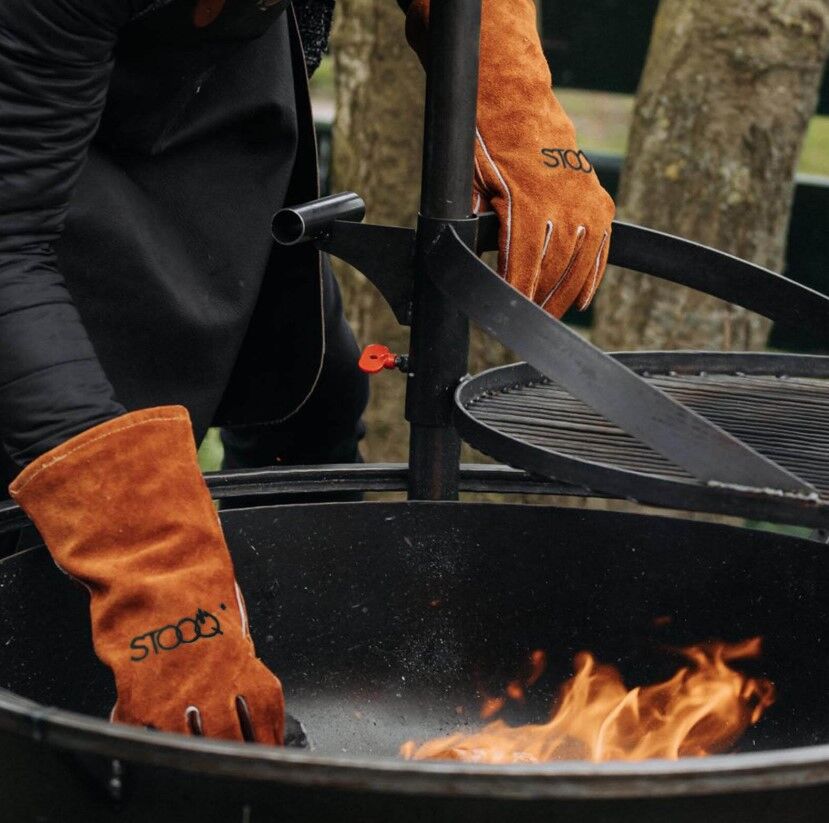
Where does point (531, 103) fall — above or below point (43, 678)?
above

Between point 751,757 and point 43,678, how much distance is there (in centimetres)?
98

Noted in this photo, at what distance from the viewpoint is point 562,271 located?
1.52 meters

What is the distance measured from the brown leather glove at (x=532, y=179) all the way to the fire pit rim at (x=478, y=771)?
72 centimetres

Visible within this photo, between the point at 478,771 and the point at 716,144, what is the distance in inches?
90.2

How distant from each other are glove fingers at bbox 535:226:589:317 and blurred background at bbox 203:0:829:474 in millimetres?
1374

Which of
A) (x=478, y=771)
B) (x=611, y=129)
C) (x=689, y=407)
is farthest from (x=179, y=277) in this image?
(x=611, y=129)

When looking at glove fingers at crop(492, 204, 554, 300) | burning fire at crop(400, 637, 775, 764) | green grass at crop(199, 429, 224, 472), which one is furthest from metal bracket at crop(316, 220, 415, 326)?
green grass at crop(199, 429, 224, 472)

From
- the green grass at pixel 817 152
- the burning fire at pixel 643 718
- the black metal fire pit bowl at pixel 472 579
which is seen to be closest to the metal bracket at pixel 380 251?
the black metal fire pit bowl at pixel 472 579

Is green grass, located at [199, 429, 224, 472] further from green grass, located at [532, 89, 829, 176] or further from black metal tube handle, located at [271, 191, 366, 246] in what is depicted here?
green grass, located at [532, 89, 829, 176]

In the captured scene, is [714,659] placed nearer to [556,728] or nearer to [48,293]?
[556,728]

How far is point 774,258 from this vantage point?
3037 mm

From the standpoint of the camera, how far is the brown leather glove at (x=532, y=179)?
1.51 metres

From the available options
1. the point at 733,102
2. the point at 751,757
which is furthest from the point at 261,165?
the point at 733,102

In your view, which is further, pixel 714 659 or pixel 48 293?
pixel 714 659
